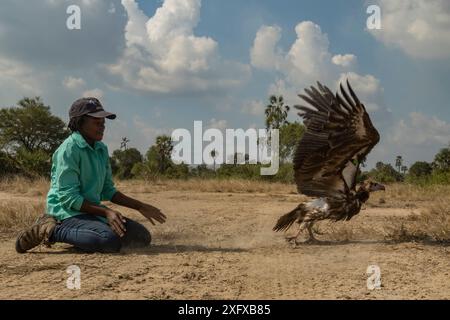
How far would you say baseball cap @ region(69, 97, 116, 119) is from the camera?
598 cm

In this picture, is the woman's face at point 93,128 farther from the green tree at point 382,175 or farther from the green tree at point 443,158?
the green tree at point 443,158

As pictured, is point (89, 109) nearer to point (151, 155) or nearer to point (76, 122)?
point (76, 122)

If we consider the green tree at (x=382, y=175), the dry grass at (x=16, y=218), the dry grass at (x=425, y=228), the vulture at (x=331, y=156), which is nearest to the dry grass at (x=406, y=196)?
the green tree at (x=382, y=175)

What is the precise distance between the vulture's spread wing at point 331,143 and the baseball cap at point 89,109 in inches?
101

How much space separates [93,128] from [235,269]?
2.35 metres

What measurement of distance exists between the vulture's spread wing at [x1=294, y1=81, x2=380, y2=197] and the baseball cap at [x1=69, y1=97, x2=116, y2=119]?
8.40 feet

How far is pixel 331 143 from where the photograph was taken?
22.0 feet

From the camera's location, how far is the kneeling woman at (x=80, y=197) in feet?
19.1

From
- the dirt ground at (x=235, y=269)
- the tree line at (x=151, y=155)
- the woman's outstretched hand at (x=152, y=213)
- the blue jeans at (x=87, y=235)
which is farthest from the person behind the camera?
the tree line at (x=151, y=155)

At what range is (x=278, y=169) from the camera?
3194 centimetres

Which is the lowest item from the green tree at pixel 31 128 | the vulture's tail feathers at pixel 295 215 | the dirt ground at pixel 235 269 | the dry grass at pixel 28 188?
the dirt ground at pixel 235 269

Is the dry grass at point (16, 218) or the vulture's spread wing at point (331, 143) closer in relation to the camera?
the vulture's spread wing at point (331, 143)

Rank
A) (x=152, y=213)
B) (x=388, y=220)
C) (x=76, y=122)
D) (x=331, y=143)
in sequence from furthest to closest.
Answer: (x=388, y=220)
(x=331, y=143)
(x=152, y=213)
(x=76, y=122)

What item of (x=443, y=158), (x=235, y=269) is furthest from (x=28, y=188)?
(x=443, y=158)
